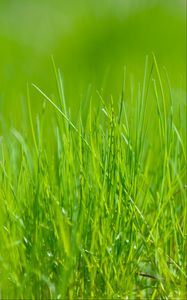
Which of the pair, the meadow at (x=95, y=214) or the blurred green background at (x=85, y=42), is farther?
the blurred green background at (x=85, y=42)

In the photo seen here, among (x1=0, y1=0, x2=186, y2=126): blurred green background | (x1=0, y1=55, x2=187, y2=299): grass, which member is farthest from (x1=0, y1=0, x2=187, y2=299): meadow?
(x1=0, y1=0, x2=186, y2=126): blurred green background

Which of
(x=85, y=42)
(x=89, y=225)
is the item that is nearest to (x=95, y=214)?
(x=89, y=225)

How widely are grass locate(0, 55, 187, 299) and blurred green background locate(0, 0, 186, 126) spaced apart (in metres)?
1.26

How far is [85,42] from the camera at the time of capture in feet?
13.4

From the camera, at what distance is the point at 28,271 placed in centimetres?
164

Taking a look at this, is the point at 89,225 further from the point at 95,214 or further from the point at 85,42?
the point at 85,42

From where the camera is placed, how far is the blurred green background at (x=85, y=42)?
346cm

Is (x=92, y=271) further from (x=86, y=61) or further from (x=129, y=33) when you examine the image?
(x=129, y=33)

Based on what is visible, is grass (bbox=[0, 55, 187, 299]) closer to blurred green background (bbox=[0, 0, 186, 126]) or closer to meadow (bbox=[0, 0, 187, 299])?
meadow (bbox=[0, 0, 187, 299])

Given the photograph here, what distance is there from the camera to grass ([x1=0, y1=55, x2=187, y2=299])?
5.51 ft


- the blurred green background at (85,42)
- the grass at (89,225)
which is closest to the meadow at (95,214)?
the grass at (89,225)

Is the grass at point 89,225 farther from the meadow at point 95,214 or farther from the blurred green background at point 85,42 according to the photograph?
the blurred green background at point 85,42

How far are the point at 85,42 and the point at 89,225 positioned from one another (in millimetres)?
2426

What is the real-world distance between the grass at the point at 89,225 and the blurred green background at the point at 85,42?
1.26 m
